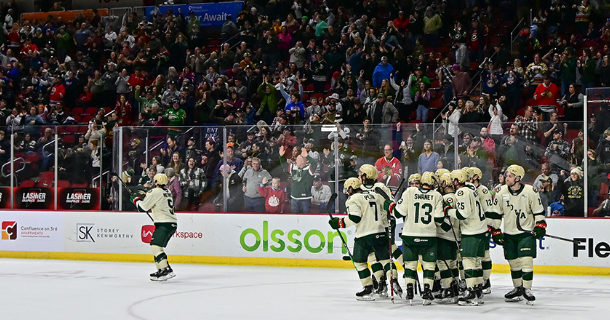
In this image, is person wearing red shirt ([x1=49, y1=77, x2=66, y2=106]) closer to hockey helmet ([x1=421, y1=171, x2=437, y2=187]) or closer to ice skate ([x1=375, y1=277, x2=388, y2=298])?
ice skate ([x1=375, y1=277, x2=388, y2=298])

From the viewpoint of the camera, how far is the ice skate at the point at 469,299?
9547 mm

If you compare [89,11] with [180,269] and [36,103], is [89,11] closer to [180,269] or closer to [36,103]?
[36,103]

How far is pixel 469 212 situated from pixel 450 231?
48 cm

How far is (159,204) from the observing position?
1216 centimetres

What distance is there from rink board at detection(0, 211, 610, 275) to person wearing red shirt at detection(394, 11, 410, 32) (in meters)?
6.37

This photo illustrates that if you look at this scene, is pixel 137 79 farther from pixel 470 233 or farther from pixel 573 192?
pixel 470 233

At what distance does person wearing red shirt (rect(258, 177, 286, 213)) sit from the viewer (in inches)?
549

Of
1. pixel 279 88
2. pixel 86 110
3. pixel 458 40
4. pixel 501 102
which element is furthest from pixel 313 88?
pixel 86 110

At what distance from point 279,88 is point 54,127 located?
15.3 ft

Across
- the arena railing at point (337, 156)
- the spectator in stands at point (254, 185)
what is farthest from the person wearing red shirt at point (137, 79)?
the spectator in stands at point (254, 185)

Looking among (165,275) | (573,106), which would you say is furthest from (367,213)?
(573,106)

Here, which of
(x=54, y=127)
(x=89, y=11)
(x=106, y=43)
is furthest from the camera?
(x=89, y=11)

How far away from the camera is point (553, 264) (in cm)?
1266

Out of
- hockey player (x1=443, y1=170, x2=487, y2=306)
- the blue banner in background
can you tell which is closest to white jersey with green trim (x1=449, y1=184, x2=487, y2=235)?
hockey player (x1=443, y1=170, x2=487, y2=306)
